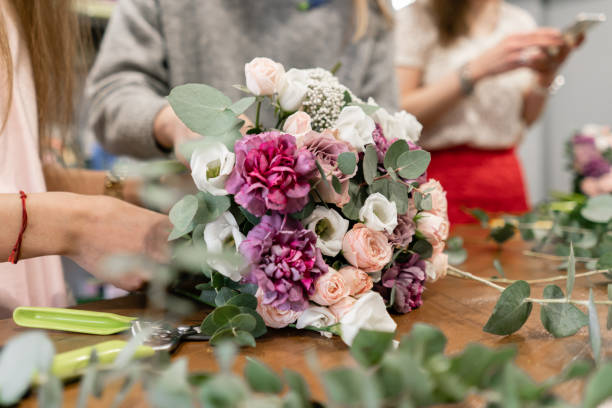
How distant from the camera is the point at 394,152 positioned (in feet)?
1.57

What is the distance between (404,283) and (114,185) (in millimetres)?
548

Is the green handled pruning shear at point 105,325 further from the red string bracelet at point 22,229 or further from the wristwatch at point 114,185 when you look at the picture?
the wristwatch at point 114,185

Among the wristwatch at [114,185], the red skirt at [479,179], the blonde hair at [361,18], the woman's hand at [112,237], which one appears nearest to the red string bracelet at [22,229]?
the woman's hand at [112,237]

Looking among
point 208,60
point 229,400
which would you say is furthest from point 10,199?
point 208,60

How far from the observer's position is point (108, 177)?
0.84 meters

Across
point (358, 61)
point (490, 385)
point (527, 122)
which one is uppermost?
point (358, 61)

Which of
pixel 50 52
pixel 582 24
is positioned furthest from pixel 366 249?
pixel 582 24

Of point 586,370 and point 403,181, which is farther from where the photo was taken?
point 403,181

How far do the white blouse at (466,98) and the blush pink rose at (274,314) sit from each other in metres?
1.20

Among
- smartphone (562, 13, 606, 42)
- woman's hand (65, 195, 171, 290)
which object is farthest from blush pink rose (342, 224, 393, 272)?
smartphone (562, 13, 606, 42)

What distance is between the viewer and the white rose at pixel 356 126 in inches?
18.9

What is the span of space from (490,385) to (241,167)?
26cm

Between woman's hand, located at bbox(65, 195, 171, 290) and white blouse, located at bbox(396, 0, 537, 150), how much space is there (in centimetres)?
116

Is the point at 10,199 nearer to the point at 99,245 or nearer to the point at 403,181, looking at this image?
the point at 99,245
